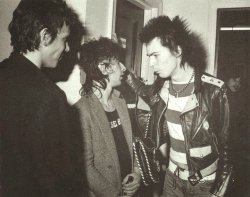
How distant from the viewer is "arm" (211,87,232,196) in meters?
1.63

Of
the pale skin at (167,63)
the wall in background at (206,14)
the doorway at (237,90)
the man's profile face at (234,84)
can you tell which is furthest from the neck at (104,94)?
the man's profile face at (234,84)

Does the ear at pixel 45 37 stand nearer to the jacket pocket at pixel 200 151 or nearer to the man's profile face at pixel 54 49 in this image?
the man's profile face at pixel 54 49

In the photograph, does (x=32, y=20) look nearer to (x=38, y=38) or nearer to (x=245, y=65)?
(x=38, y=38)

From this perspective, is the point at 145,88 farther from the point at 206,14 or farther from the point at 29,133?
the point at 206,14

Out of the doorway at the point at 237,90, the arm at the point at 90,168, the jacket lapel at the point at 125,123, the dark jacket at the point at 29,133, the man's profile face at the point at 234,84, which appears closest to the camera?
the dark jacket at the point at 29,133

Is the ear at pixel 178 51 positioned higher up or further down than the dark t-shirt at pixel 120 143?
higher up

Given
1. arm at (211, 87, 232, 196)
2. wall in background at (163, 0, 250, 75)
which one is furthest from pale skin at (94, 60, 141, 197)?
wall in background at (163, 0, 250, 75)

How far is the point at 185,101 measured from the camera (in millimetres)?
1835

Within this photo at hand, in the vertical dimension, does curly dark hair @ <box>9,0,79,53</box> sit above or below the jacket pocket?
above

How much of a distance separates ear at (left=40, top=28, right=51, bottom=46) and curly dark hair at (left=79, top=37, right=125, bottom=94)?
1.77 ft

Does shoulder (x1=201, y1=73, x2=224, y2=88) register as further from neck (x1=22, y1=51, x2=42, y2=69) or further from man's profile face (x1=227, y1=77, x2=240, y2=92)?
man's profile face (x1=227, y1=77, x2=240, y2=92)

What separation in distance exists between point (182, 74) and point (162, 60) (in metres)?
0.17

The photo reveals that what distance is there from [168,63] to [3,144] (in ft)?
3.96

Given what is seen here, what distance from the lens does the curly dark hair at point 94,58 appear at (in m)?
1.78
